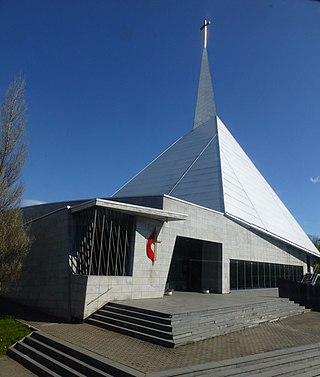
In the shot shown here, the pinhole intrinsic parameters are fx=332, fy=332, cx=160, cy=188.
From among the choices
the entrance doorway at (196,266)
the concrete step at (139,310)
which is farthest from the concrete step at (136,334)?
the entrance doorway at (196,266)

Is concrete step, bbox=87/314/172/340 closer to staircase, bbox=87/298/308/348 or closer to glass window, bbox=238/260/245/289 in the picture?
staircase, bbox=87/298/308/348

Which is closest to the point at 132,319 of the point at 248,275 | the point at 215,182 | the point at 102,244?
the point at 102,244

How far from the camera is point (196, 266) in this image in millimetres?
21672

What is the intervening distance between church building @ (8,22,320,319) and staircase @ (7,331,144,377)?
109 inches

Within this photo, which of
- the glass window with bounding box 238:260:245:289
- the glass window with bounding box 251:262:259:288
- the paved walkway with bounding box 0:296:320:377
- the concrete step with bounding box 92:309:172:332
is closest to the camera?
the paved walkway with bounding box 0:296:320:377

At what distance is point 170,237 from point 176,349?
828 centimetres

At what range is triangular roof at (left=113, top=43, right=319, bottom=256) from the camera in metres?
24.1

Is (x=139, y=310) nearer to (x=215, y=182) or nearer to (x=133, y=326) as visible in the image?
(x=133, y=326)

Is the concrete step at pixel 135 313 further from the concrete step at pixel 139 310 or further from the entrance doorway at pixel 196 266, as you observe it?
the entrance doorway at pixel 196 266

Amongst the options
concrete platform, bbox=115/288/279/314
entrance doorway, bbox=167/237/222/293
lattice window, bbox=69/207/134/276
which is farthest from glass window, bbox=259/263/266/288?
lattice window, bbox=69/207/134/276

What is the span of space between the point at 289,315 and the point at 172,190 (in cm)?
1327

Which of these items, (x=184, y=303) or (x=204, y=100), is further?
(x=204, y=100)

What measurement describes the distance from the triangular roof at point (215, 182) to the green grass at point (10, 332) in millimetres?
14005

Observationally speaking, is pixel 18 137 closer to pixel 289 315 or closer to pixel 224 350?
pixel 224 350
